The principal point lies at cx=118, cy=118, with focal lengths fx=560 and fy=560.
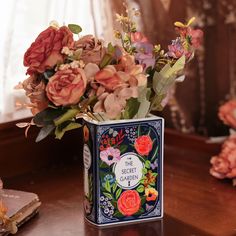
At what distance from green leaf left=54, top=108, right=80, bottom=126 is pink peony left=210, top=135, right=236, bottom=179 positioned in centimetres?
47

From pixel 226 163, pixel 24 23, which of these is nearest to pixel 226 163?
pixel 226 163

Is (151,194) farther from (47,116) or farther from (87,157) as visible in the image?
(47,116)

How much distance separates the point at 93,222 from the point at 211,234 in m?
0.21

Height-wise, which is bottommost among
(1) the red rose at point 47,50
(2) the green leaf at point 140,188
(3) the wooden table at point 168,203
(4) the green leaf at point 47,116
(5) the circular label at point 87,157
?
(3) the wooden table at point 168,203

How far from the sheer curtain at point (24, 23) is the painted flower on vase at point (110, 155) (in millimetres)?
458

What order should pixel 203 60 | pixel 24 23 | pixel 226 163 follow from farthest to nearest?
pixel 203 60 < pixel 24 23 < pixel 226 163

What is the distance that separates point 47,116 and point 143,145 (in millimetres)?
192

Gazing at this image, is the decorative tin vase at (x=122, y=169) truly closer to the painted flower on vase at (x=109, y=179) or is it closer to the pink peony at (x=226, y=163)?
the painted flower on vase at (x=109, y=179)

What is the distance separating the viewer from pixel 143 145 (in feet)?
3.31

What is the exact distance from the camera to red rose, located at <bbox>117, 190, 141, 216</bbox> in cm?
101

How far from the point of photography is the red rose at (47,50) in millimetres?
905

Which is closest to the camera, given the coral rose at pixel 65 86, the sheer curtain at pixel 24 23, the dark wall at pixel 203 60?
the coral rose at pixel 65 86

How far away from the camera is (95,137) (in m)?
0.98

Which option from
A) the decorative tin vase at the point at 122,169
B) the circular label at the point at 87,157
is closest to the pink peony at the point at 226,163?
the decorative tin vase at the point at 122,169
